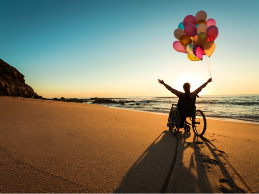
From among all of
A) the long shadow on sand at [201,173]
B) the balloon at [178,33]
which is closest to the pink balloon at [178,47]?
the balloon at [178,33]

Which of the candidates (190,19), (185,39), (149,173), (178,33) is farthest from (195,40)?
(149,173)

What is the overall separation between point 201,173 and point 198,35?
13.0 feet

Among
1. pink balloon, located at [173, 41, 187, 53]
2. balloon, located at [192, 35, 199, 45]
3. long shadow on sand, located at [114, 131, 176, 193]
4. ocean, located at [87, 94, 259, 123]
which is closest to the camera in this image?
long shadow on sand, located at [114, 131, 176, 193]

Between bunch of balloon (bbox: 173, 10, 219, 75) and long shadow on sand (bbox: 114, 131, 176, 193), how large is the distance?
10.8 feet

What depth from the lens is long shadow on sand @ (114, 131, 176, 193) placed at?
1.64 metres

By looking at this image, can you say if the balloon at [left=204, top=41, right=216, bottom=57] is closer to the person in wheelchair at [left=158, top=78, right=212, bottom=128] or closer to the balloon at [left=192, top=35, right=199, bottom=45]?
the balloon at [left=192, top=35, right=199, bottom=45]

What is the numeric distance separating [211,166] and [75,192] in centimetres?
208

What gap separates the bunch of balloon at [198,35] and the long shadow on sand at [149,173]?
330cm

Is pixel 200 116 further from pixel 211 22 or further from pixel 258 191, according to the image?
pixel 211 22

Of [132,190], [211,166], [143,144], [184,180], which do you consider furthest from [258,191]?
[143,144]

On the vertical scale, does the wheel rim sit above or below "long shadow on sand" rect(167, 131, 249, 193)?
above

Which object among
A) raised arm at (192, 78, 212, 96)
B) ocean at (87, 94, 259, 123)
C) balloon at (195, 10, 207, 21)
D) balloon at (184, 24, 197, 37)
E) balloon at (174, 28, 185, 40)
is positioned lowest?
ocean at (87, 94, 259, 123)

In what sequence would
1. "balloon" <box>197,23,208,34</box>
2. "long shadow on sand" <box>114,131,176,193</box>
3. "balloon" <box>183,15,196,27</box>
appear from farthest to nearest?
1. "balloon" <box>183,15,196,27</box>
2. "balloon" <box>197,23,208,34</box>
3. "long shadow on sand" <box>114,131,176,193</box>

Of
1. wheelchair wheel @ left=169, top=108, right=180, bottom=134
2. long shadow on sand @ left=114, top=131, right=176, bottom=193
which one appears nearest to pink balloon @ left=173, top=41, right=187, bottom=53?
wheelchair wheel @ left=169, top=108, right=180, bottom=134
